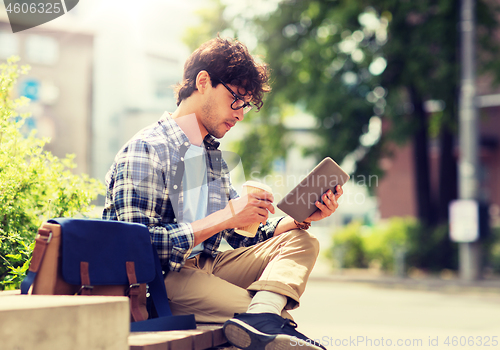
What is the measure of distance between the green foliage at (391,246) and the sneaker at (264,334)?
10.3 metres

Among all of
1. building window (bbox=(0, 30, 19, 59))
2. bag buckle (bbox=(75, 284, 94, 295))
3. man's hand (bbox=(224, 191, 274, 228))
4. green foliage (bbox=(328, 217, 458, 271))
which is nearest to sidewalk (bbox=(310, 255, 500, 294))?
green foliage (bbox=(328, 217, 458, 271))

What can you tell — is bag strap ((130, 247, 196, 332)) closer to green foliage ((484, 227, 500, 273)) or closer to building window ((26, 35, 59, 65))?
green foliage ((484, 227, 500, 273))

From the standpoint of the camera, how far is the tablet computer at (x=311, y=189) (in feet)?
7.84

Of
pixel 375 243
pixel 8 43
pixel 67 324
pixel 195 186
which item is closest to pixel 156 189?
pixel 195 186

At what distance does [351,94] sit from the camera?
1121cm

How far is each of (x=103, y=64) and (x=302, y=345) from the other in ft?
42.6

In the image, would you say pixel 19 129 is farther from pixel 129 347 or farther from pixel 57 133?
pixel 57 133

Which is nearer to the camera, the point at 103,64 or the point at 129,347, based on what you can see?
the point at 129,347

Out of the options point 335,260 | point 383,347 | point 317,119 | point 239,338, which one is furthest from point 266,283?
point 335,260

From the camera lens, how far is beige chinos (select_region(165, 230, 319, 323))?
7.33 feet

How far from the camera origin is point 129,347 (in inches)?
62.5

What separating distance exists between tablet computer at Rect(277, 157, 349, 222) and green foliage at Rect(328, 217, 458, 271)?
32.2 ft

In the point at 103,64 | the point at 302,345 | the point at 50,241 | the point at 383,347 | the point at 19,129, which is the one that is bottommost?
the point at 383,347

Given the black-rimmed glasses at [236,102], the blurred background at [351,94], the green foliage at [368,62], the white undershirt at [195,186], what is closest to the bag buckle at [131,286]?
the white undershirt at [195,186]
